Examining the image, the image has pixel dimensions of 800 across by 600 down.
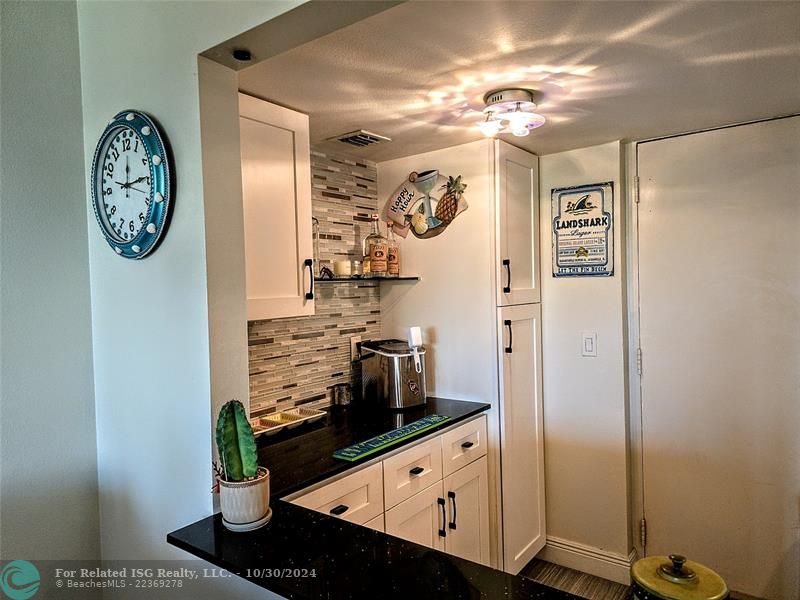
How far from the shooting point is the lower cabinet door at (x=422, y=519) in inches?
73.4

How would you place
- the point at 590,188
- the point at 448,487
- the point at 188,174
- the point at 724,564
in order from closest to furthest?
the point at 188,174
the point at 448,487
the point at 724,564
the point at 590,188

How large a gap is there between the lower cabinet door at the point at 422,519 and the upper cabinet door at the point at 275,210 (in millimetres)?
814

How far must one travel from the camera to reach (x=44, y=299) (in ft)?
5.15

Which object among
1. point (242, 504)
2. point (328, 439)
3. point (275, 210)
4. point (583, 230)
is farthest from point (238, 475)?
point (583, 230)

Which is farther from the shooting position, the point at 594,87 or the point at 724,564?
the point at 724,564

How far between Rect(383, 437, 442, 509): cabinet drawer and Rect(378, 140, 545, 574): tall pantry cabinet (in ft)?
1.49

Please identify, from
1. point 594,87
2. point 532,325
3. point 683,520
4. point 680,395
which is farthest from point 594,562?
point 594,87

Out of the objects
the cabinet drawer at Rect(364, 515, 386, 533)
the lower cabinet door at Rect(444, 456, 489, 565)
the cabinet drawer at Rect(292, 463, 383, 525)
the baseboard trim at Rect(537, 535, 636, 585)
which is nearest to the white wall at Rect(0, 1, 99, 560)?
the cabinet drawer at Rect(292, 463, 383, 525)

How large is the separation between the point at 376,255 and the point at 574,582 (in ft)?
6.16

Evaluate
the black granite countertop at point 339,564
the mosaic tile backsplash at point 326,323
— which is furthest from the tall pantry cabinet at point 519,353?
the black granite countertop at point 339,564

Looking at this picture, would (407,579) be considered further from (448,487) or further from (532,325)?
(532,325)

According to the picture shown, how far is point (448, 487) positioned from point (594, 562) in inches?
41.6

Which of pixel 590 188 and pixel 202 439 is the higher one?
pixel 590 188

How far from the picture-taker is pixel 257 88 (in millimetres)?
1721
